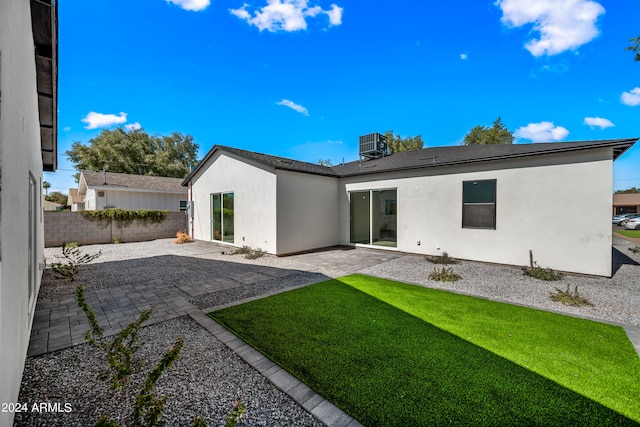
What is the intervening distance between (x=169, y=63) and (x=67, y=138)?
26.7 metres

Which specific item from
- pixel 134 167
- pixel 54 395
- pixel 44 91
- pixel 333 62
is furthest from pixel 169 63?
pixel 134 167

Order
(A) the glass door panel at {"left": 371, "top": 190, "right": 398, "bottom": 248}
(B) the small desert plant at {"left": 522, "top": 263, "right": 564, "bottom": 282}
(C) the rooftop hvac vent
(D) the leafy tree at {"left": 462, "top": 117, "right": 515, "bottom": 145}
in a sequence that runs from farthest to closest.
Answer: (D) the leafy tree at {"left": 462, "top": 117, "right": 515, "bottom": 145} → (C) the rooftop hvac vent → (A) the glass door panel at {"left": 371, "top": 190, "right": 398, "bottom": 248} → (B) the small desert plant at {"left": 522, "top": 263, "right": 564, "bottom": 282}

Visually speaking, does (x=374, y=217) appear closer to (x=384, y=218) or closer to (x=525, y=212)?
(x=384, y=218)

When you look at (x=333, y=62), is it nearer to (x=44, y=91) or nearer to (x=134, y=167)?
(x=44, y=91)

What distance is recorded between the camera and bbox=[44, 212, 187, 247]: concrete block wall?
11.2 m

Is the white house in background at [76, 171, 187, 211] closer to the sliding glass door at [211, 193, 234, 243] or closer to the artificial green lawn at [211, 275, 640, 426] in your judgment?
the sliding glass door at [211, 193, 234, 243]

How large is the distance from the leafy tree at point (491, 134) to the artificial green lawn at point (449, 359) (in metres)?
28.4

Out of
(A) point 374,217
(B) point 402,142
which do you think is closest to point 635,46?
(A) point 374,217

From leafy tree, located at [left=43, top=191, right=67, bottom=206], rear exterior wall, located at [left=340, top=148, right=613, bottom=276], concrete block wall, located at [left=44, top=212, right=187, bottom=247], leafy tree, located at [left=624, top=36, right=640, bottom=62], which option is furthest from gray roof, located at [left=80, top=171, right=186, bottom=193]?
leafy tree, located at [left=43, top=191, right=67, bottom=206]

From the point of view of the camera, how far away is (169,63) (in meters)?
11.6

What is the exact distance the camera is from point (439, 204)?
8.80 metres

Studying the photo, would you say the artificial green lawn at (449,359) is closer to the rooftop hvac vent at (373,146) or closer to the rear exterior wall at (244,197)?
the rear exterior wall at (244,197)

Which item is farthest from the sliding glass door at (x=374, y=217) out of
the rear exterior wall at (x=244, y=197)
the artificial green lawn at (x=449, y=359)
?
the artificial green lawn at (x=449, y=359)

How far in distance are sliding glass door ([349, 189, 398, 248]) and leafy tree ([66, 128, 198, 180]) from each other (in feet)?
90.8
